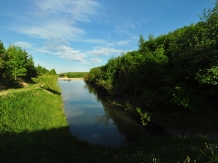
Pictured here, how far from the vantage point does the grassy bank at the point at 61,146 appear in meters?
8.07

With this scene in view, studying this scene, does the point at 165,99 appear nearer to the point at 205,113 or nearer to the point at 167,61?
the point at 205,113

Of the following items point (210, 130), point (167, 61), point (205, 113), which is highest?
point (167, 61)

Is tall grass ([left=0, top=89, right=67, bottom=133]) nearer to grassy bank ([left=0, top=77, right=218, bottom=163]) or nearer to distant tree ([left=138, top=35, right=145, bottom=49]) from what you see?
grassy bank ([left=0, top=77, right=218, bottom=163])

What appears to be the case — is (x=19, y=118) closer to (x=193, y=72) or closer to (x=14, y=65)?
(x=193, y=72)

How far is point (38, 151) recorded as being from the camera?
447 inches

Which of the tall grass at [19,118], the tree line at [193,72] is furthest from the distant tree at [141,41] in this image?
the tall grass at [19,118]

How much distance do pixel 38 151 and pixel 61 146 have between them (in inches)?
91.2

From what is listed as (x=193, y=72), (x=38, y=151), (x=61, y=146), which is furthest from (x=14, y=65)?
(x=193, y=72)

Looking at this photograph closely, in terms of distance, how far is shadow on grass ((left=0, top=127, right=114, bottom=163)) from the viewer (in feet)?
31.2

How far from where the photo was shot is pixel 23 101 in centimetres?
2389

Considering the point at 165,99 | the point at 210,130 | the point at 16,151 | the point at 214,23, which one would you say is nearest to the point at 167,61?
the point at 165,99

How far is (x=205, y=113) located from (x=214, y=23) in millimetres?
10806

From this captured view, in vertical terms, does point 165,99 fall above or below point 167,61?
below

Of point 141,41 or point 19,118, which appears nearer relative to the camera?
point 19,118
